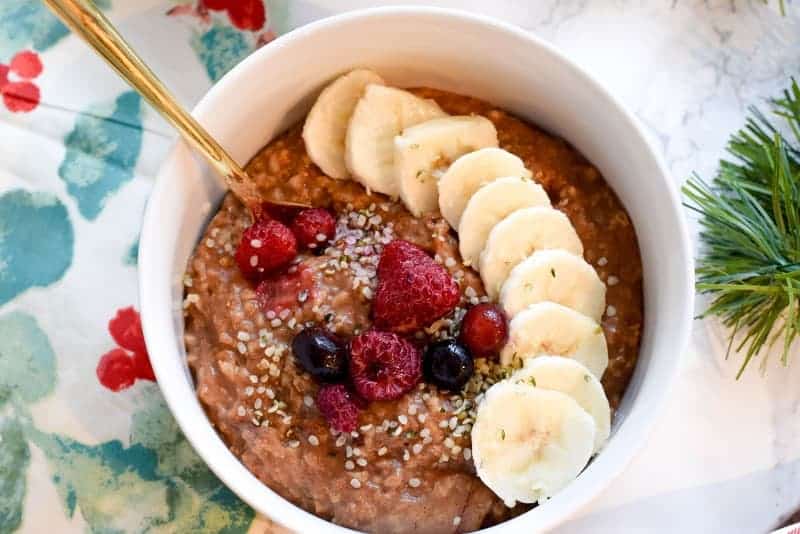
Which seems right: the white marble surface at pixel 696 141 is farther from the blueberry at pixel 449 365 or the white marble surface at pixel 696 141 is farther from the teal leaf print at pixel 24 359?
the teal leaf print at pixel 24 359

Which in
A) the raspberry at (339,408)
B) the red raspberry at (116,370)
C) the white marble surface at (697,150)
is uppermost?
the red raspberry at (116,370)

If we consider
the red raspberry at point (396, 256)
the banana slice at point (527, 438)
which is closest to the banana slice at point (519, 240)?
the red raspberry at point (396, 256)

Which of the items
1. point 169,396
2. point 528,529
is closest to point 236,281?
point 169,396

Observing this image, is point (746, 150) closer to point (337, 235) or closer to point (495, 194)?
point (495, 194)

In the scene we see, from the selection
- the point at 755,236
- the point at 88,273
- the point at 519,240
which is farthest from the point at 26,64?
the point at 755,236

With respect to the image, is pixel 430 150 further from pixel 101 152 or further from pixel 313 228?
pixel 101 152

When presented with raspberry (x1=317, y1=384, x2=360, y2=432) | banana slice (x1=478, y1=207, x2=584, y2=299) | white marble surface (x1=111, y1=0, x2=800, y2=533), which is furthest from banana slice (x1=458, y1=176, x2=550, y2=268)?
white marble surface (x1=111, y1=0, x2=800, y2=533)
